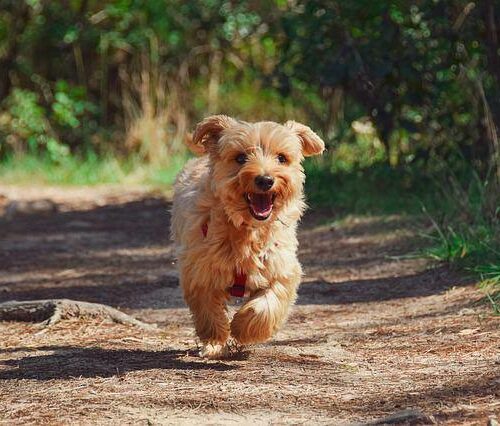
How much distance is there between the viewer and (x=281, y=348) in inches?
235

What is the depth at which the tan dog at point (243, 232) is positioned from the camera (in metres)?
5.55

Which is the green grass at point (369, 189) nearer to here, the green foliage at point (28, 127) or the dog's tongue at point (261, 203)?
the dog's tongue at point (261, 203)

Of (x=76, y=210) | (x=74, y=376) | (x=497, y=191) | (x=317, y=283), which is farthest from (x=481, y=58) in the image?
(x=74, y=376)

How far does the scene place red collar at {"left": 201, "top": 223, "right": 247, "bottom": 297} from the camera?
18.8 ft

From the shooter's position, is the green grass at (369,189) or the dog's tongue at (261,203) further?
the green grass at (369,189)

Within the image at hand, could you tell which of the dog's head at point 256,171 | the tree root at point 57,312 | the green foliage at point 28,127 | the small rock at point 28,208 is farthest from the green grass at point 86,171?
the dog's head at point 256,171

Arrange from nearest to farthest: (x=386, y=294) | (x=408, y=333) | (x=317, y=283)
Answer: (x=408, y=333)
(x=386, y=294)
(x=317, y=283)

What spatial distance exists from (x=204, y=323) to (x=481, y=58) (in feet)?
19.0

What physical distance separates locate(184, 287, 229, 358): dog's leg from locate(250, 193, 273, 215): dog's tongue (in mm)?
496

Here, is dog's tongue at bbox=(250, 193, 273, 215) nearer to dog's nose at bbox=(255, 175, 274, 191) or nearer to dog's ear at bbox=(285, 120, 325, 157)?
dog's nose at bbox=(255, 175, 274, 191)

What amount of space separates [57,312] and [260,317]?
1.59 metres

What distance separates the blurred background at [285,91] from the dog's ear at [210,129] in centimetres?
231

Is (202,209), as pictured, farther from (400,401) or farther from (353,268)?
(353,268)

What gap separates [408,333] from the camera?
6.20m
